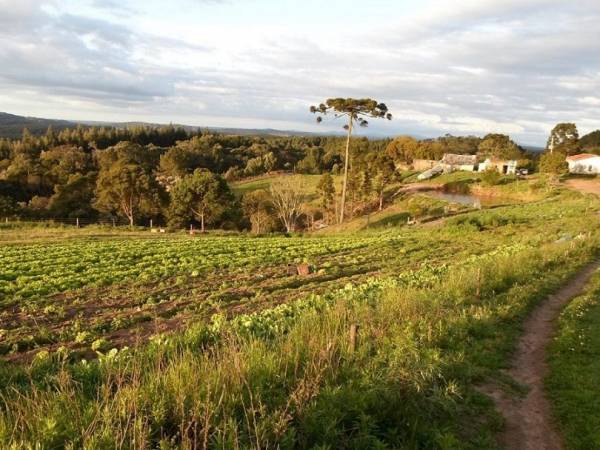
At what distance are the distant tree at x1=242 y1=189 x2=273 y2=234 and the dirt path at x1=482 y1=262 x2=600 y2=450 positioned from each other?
48769 millimetres

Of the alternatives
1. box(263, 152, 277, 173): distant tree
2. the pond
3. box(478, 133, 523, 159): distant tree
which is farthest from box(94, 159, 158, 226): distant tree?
box(478, 133, 523, 159): distant tree

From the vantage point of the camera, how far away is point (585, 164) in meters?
79.6

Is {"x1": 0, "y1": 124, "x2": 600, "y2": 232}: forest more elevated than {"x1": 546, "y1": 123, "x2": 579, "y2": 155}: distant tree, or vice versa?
{"x1": 546, "y1": 123, "x2": 579, "y2": 155}: distant tree

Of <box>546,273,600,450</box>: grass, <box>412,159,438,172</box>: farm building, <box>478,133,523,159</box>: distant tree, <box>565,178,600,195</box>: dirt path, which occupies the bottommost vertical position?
<box>546,273,600,450</box>: grass

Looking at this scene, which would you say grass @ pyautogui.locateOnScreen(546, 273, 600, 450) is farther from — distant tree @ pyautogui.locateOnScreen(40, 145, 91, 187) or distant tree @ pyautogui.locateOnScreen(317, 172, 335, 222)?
distant tree @ pyautogui.locateOnScreen(40, 145, 91, 187)

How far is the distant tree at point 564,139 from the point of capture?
319 ft

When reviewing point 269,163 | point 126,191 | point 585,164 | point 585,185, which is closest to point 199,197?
point 126,191

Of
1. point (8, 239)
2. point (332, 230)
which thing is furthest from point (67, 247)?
point (332, 230)

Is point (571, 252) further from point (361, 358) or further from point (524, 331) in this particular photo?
point (361, 358)

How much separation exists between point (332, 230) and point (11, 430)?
42006 mm

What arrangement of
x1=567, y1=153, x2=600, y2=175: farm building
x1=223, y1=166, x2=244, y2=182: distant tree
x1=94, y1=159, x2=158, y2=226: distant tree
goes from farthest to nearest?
x1=223, y1=166, x2=244, y2=182: distant tree, x1=567, y1=153, x2=600, y2=175: farm building, x1=94, y1=159, x2=158, y2=226: distant tree

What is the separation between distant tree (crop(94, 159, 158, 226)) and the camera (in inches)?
2004

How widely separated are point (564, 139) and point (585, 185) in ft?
146

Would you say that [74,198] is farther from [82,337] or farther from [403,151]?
[403,151]
